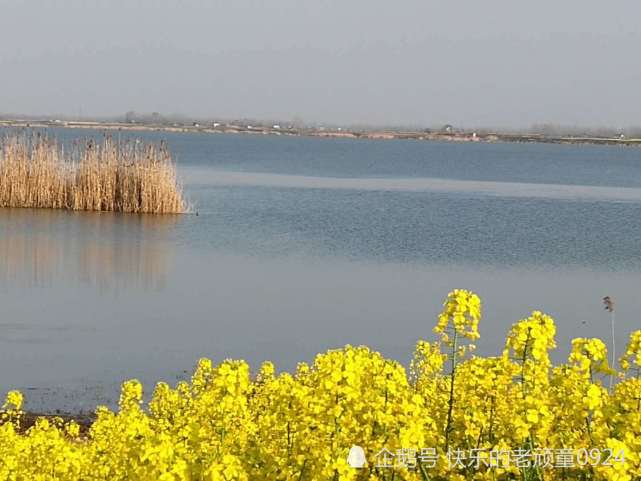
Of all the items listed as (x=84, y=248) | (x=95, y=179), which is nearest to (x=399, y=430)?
(x=84, y=248)

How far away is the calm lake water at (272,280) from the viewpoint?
13984 millimetres

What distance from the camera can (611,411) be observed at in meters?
4.51

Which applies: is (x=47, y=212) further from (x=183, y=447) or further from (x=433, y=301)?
(x=183, y=447)

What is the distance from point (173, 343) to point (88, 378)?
2133mm

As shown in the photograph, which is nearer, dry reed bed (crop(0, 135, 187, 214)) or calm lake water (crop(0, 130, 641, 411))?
calm lake water (crop(0, 130, 641, 411))

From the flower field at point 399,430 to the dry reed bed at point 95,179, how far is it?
22.8 m

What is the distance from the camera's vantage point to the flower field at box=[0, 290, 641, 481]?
13.7 ft

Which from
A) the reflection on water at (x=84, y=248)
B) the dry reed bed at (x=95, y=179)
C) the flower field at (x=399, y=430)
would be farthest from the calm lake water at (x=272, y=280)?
the flower field at (x=399, y=430)

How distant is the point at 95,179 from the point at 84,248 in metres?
5.53

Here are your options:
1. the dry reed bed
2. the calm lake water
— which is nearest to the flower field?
the calm lake water

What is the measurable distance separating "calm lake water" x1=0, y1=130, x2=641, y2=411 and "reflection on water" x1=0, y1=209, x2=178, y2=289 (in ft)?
0.18

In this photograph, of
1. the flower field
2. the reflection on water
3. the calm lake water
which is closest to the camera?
the flower field

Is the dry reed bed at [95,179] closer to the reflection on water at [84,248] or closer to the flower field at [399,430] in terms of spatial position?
the reflection on water at [84,248]

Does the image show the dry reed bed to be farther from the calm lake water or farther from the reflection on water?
the calm lake water
